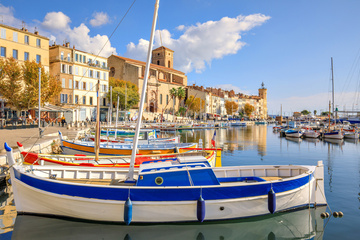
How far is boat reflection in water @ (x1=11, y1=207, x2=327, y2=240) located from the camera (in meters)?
8.62

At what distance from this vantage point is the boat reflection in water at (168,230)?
28.3ft

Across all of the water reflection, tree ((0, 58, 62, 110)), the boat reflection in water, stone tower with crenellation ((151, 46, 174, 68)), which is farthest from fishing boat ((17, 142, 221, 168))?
stone tower with crenellation ((151, 46, 174, 68))

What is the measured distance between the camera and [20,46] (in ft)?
136

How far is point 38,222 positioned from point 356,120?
99127mm

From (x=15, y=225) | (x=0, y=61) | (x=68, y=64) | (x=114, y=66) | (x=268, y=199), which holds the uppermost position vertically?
(x=114, y=66)

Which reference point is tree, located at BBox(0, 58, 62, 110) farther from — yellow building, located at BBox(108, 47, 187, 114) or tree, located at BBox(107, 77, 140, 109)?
yellow building, located at BBox(108, 47, 187, 114)

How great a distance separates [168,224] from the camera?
9094 millimetres

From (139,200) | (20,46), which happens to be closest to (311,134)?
(139,200)

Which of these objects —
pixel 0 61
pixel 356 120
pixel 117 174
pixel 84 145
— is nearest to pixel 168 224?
pixel 117 174

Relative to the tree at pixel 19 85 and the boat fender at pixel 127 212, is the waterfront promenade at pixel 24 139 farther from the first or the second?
the boat fender at pixel 127 212

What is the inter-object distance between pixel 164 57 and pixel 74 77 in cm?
6689

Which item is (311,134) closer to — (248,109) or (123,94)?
(123,94)

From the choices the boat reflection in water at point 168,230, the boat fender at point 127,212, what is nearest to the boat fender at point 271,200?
the boat reflection in water at point 168,230

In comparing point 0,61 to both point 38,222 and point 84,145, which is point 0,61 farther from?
point 38,222
